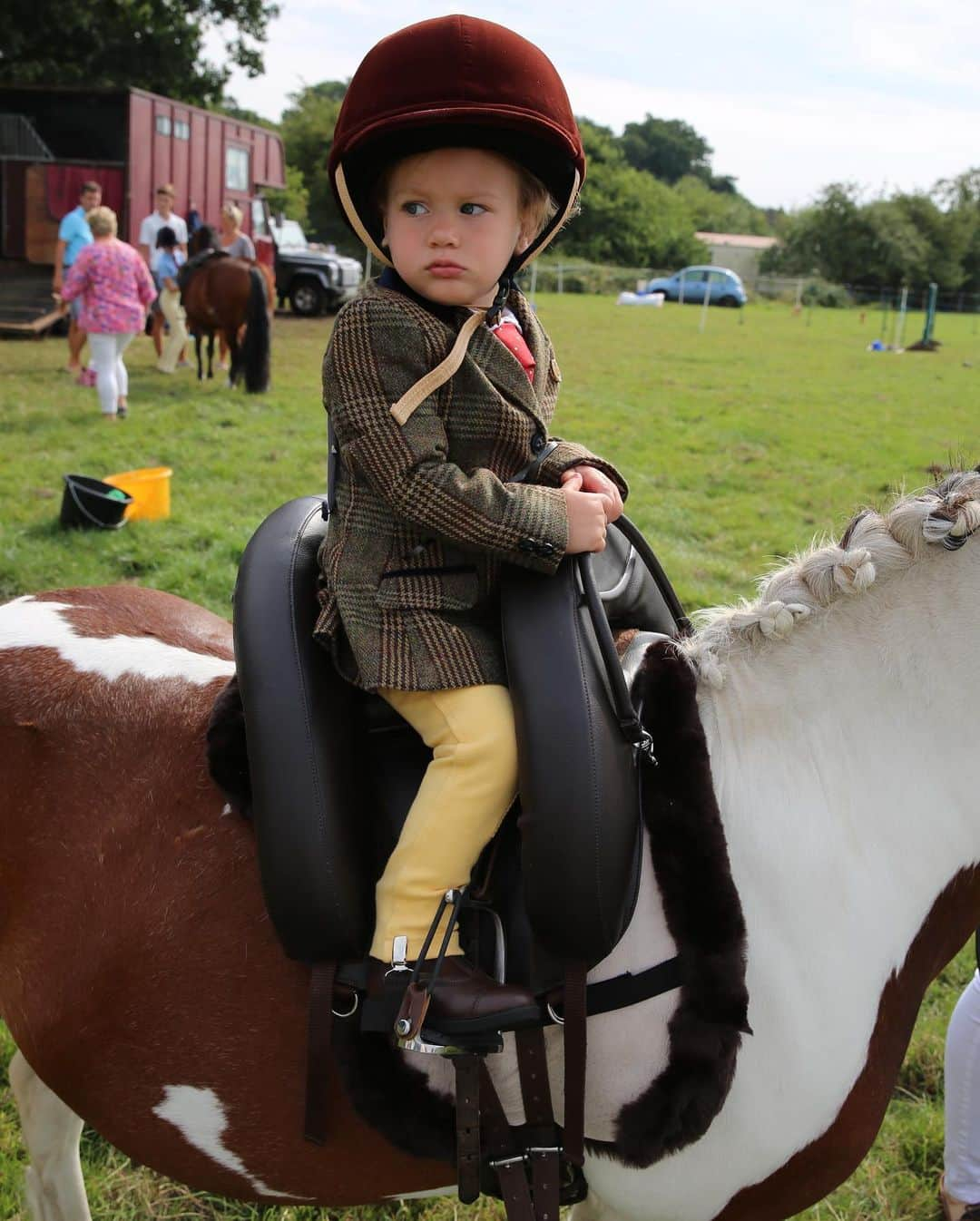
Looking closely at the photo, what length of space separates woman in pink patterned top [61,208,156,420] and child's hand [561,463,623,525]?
9.51 metres

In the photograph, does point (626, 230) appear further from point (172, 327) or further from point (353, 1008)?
point (353, 1008)

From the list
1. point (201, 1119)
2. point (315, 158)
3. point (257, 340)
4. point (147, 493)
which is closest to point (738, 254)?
point (315, 158)

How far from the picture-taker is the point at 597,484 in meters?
1.97

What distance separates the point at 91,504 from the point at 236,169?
1842 centimetres

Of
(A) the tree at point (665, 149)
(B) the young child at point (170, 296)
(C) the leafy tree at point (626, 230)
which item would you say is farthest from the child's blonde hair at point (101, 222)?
(A) the tree at point (665, 149)

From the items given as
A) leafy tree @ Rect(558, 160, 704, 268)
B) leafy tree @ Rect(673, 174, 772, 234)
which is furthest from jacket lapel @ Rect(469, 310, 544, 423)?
leafy tree @ Rect(673, 174, 772, 234)

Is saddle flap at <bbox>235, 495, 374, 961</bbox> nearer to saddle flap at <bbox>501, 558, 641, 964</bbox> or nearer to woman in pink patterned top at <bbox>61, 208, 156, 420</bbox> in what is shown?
saddle flap at <bbox>501, 558, 641, 964</bbox>

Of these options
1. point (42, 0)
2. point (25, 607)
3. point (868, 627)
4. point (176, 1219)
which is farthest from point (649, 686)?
point (42, 0)

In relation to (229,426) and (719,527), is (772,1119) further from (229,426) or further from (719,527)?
(229,426)

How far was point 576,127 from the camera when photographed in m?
1.78

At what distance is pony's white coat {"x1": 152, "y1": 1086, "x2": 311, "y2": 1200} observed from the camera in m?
1.98

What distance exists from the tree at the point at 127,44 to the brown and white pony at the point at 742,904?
1068 inches

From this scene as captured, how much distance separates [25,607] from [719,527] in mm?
6443

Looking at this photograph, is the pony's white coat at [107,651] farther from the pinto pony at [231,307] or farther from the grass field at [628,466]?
the pinto pony at [231,307]
